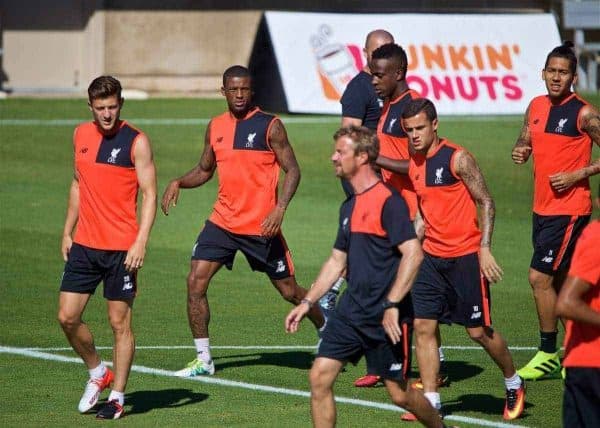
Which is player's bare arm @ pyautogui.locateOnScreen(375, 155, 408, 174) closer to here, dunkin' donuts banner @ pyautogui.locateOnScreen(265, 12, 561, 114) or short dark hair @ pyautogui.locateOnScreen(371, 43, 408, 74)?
short dark hair @ pyautogui.locateOnScreen(371, 43, 408, 74)

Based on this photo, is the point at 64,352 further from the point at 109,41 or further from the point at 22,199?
the point at 109,41

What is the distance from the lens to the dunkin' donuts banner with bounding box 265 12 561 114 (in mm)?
31922

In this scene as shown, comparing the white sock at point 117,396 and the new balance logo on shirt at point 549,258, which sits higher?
the new balance logo on shirt at point 549,258

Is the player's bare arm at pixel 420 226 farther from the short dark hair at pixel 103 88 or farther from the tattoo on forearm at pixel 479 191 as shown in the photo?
the short dark hair at pixel 103 88

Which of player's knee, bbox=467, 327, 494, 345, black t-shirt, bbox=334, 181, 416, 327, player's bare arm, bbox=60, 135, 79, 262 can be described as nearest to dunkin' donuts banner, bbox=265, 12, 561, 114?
player's bare arm, bbox=60, 135, 79, 262

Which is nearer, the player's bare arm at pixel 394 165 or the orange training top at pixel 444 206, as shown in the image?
the orange training top at pixel 444 206

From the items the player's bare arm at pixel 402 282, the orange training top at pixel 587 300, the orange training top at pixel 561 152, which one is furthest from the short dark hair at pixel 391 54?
the orange training top at pixel 587 300

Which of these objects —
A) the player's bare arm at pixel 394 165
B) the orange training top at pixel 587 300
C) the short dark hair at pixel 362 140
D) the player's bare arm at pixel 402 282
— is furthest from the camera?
the player's bare arm at pixel 394 165

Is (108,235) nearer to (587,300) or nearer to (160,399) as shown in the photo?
(160,399)

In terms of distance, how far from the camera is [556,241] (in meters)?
13.1

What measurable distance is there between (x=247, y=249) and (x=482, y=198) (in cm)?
284

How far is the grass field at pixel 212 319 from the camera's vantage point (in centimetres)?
1159

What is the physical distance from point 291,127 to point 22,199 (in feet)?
27.8

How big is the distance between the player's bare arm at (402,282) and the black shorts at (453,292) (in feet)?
6.45
